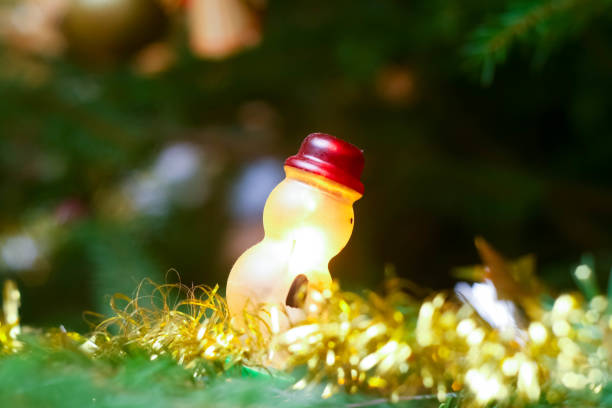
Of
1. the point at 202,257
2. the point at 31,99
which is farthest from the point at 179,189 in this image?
the point at 31,99

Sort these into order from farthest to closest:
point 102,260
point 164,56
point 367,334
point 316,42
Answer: point 164,56 → point 316,42 → point 102,260 → point 367,334

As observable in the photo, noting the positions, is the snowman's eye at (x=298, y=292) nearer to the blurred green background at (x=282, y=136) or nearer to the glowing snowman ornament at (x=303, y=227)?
the glowing snowman ornament at (x=303, y=227)

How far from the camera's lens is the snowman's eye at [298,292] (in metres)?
0.24

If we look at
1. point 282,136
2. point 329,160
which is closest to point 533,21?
point 329,160

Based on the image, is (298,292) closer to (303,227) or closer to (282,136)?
(303,227)

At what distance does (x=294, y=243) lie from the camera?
263 millimetres

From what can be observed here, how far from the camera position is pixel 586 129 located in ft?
2.43

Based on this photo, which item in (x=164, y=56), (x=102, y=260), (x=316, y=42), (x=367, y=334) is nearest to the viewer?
(x=367, y=334)

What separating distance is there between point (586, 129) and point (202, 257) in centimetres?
53

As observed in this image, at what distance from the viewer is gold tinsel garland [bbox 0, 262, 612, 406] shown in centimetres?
21

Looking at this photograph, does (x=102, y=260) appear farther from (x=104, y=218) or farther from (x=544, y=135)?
(x=544, y=135)

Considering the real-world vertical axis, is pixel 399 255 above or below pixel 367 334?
above

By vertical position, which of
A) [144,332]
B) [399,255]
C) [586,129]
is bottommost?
[144,332]

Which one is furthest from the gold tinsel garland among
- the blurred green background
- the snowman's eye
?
the blurred green background
